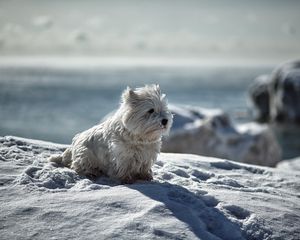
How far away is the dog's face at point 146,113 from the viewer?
6.38 m

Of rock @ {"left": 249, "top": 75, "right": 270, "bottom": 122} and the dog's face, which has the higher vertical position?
the dog's face

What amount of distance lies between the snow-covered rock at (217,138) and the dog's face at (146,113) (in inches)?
481

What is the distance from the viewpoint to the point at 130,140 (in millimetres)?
6594

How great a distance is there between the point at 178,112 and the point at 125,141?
12823 millimetres

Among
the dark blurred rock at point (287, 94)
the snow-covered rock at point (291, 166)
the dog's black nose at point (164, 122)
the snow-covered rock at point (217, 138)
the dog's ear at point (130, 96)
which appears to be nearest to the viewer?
the dog's black nose at point (164, 122)

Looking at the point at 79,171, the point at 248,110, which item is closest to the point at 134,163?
the point at 79,171

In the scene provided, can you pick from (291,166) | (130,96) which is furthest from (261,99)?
(130,96)

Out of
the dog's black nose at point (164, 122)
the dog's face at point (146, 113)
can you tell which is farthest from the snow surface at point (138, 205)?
the dog's black nose at point (164, 122)

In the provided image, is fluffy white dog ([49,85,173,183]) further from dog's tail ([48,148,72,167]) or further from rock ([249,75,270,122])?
rock ([249,75,270,122])

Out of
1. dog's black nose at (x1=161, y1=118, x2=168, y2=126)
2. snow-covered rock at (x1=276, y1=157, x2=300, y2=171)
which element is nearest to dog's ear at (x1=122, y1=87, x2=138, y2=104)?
dog's black nose at (x1=161, y1=118, x2=168, y2=126)

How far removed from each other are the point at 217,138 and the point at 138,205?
1431 centimetres

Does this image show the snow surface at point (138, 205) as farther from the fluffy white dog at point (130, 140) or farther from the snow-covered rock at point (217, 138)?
the snow-covered rock at point (217, 138)

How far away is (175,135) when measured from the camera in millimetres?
18812

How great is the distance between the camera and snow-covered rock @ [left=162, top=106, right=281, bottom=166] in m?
19.0
